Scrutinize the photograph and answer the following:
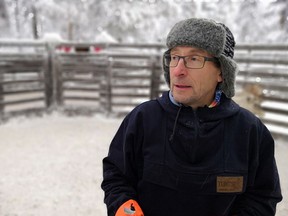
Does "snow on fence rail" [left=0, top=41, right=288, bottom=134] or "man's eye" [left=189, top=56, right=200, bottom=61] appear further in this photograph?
"snow on fence rail" [left=0, top=41, right=288, bottom=134]

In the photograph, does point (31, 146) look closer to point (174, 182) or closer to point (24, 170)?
point (24, 170)

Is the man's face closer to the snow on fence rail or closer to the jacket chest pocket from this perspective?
the jacket chest pocket

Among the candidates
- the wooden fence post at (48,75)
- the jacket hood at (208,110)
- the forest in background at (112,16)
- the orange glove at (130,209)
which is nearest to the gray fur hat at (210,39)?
the jacket hood at (208,110)

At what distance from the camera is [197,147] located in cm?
145

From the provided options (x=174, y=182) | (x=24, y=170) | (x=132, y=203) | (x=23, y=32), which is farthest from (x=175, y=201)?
(x=23, y=32)

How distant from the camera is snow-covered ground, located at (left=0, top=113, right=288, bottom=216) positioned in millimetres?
3406

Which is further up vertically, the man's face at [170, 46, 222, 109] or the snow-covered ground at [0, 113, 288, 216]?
the man's face at [170, 46, 222, 109]

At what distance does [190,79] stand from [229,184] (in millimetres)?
519

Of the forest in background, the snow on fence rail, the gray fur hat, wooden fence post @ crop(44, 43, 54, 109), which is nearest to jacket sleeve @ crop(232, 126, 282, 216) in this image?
the gray fur hat

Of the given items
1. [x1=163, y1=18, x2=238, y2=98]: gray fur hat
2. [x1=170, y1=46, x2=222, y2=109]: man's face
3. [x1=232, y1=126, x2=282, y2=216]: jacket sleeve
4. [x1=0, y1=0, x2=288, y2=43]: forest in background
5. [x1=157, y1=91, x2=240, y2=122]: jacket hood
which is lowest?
[x1=232, y1=126, x2=282, y2=216]: jacket sleeve

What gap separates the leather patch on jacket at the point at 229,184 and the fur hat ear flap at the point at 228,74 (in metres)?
0.41

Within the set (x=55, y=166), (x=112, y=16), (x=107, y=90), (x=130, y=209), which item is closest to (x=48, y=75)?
(x=107, y=90)

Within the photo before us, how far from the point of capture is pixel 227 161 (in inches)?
57.6

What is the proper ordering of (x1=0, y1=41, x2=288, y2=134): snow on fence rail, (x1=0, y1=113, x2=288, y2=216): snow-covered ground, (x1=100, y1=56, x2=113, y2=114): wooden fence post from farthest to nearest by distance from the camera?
(x1=100, y1=56, x2=113, y2=114): wooden fence post
(x1=0, y1=41, x2=288, y2=134): snow on fence rail
(x1=0, y1=113, x2=288, y2=216): snow-covered ground
